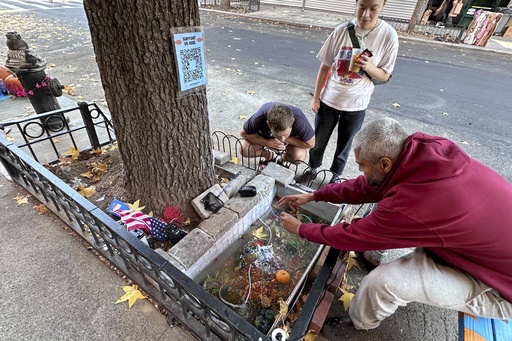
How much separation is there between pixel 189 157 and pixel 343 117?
70.8 inches

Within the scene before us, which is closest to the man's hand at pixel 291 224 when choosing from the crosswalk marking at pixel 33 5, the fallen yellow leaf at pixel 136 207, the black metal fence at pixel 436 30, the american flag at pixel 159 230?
the american flag at pixel 159 230

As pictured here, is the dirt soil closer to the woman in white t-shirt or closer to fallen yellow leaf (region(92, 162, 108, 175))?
fallen yellow leaf (region(92, 162, 108, 175))

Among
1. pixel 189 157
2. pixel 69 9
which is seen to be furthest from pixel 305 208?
pixel 69 9

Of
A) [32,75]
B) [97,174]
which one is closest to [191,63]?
[97,174]

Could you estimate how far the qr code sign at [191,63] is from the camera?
1802 millimetres

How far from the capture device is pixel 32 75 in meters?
3.82

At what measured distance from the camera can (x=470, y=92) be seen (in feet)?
22.3

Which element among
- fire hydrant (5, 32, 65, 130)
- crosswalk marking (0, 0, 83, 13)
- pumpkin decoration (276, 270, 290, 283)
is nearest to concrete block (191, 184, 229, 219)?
pumpkin decoration (276, 270, 290, 283)

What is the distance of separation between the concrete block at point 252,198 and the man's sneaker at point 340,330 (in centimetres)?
111

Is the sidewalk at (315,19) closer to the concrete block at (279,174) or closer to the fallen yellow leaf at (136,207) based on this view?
the concrete block at (279,174)

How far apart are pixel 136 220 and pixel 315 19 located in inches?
661

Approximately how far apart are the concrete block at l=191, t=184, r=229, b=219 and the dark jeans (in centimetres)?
149

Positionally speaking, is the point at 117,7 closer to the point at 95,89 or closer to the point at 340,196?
the point at 340,196

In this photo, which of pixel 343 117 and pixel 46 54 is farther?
pixel 46 54
